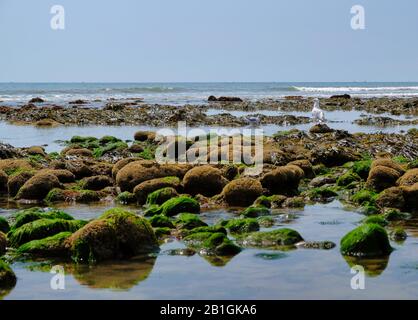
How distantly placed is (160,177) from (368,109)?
33990 millimetres

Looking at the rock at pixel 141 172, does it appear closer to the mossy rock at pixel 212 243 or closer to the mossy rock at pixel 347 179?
the mossy rock at pixel 347 179

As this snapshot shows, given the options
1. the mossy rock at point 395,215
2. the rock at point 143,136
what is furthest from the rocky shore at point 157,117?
the mossy rock at point 395,215

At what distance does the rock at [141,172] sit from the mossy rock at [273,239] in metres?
4.95

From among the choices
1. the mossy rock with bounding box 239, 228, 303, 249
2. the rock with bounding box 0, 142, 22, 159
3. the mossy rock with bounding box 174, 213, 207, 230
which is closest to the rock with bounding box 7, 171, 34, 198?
the rock with bounding box 0, 142, 22, 159

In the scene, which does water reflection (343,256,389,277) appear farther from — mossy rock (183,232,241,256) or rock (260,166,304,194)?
rock (260,166,304,194)

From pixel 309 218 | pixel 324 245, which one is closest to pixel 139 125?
pixel 309 218

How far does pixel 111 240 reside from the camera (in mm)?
8992

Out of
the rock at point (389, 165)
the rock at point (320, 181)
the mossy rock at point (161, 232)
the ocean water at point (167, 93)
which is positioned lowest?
the mossy rock at point (161, 232)

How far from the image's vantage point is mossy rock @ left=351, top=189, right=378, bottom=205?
12.8 m

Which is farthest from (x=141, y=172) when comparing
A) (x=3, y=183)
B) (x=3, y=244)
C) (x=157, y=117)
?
(x=157, y=117)

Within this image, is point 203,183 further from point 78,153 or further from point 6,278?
point 78,153

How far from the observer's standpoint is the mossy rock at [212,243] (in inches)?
360

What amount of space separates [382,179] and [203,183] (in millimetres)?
3771

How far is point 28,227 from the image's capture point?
9.88m
